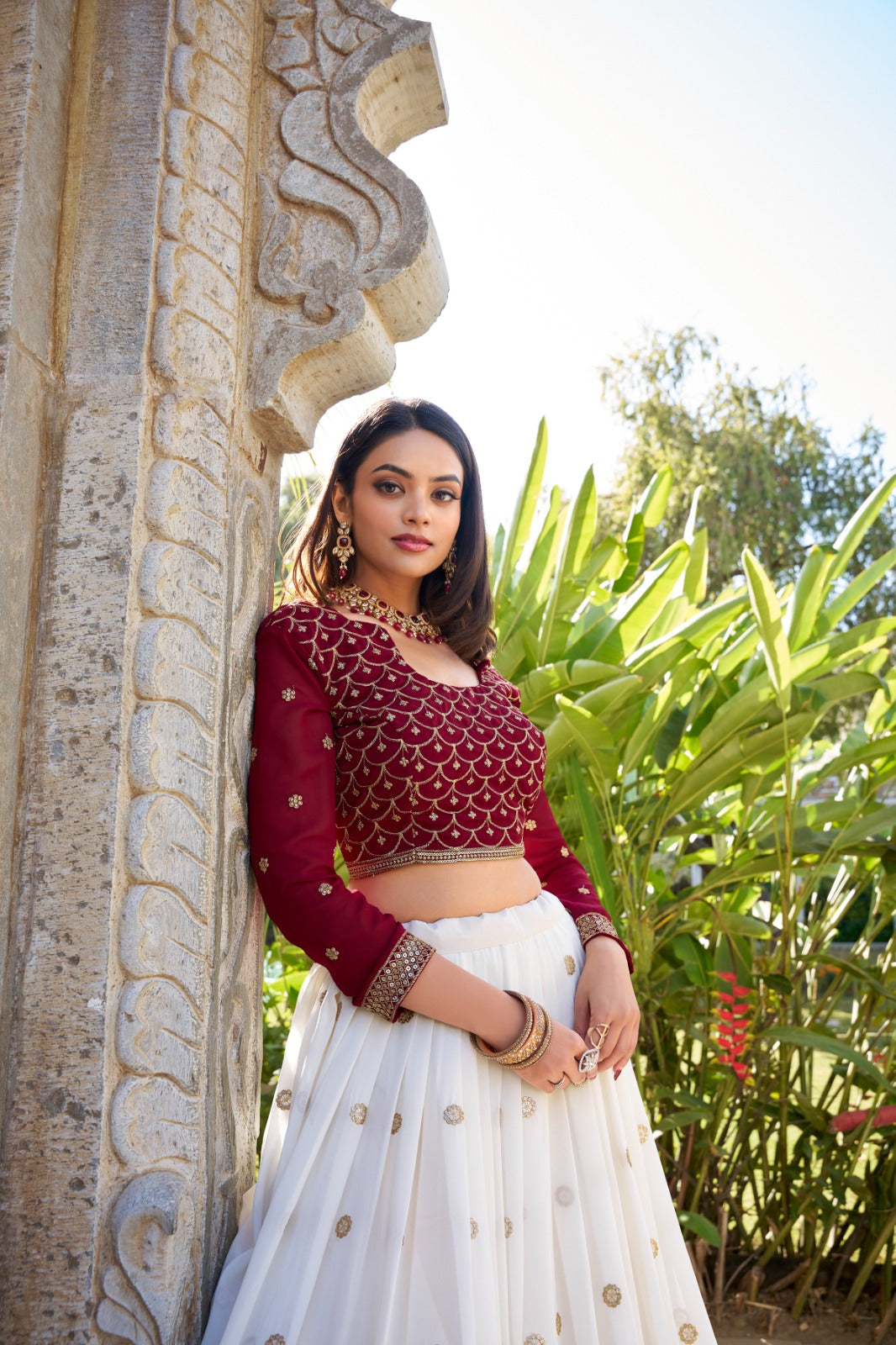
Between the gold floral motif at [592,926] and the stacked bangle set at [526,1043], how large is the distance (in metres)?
0.30

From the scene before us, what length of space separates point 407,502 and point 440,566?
0.73 ft

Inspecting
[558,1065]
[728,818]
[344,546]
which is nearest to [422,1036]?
[558,1065]

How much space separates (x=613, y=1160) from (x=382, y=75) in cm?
158

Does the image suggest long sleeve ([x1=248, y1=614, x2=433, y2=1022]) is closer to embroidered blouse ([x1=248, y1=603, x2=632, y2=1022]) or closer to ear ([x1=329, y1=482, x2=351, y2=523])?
embroidered blouse ([x1=248, y1=603, x2=632, y2=1022])

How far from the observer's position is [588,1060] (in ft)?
4.62

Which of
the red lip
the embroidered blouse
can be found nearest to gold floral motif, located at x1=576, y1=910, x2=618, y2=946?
the embroidered blouse

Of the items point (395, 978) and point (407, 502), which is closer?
point (395, 978)

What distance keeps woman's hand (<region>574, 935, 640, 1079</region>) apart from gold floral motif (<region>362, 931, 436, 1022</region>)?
30 cm

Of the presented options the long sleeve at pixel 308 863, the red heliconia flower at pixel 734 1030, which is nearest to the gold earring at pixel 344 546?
the long sleeve at pixel 308 863

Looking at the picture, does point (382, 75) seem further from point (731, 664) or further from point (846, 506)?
point (846, 506)

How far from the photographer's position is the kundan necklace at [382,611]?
1675 mm

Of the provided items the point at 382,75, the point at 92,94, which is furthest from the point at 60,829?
the point at 382,75

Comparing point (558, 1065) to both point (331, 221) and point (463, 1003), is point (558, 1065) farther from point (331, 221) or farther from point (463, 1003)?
point (331, 221)

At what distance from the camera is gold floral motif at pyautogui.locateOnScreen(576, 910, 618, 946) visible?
1.65 metres
